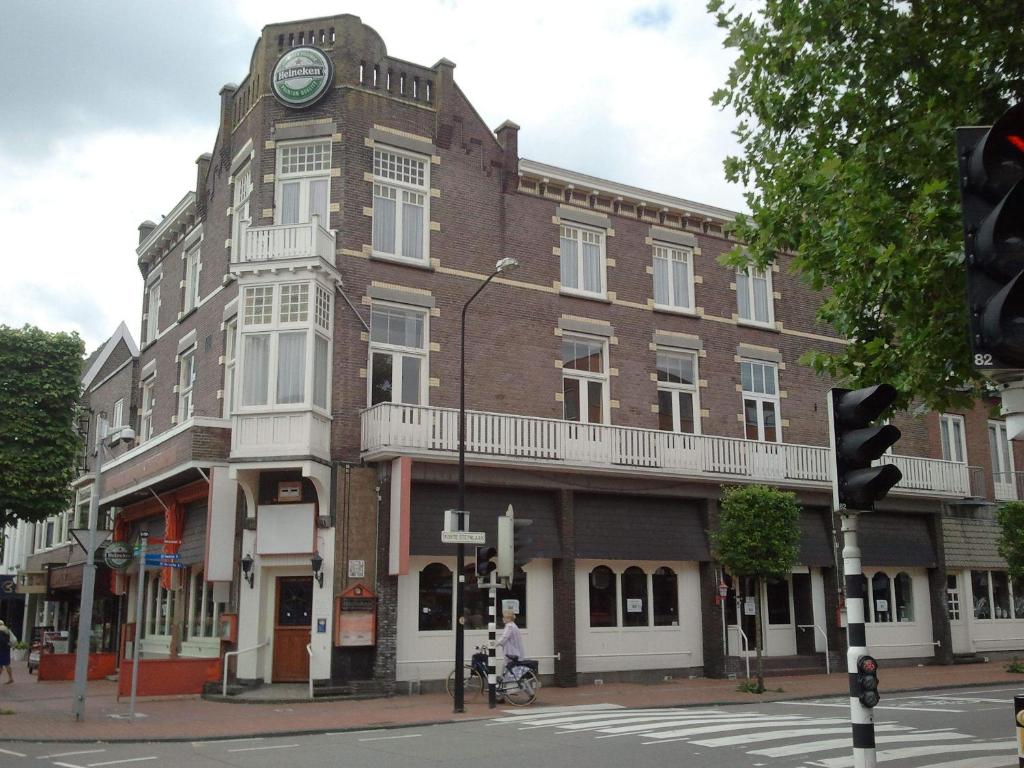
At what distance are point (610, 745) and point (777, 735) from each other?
8.32 feet

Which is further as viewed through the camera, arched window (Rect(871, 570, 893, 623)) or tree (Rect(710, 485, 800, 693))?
arched window (Rect(871, 570, 893, 623))

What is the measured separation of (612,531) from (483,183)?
9416 mm

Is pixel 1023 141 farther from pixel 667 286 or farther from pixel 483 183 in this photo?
pixel 667 286

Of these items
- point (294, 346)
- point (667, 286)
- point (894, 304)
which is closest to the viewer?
point (894, 304)

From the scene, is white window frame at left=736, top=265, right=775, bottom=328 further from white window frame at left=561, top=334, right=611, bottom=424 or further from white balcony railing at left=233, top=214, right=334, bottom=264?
white balcony railing at left=233, top=214, right=334, bottom=264

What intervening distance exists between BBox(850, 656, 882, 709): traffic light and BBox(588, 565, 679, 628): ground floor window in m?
18.0

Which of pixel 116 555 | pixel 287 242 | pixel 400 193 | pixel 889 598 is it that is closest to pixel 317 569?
pixel 116 555

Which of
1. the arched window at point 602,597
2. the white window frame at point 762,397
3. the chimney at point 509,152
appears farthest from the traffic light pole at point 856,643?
the white window frame at point 762,397

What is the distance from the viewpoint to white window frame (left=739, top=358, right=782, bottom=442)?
28.9 metres

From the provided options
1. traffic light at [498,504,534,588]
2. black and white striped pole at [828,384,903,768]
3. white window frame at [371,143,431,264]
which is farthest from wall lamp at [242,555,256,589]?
black and white striped pole at [828,384,903,768]

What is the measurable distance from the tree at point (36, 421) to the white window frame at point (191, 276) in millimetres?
5912

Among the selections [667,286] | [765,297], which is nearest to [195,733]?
[667,286]

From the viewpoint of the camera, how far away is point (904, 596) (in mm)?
29938

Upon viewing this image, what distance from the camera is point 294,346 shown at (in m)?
22.3
